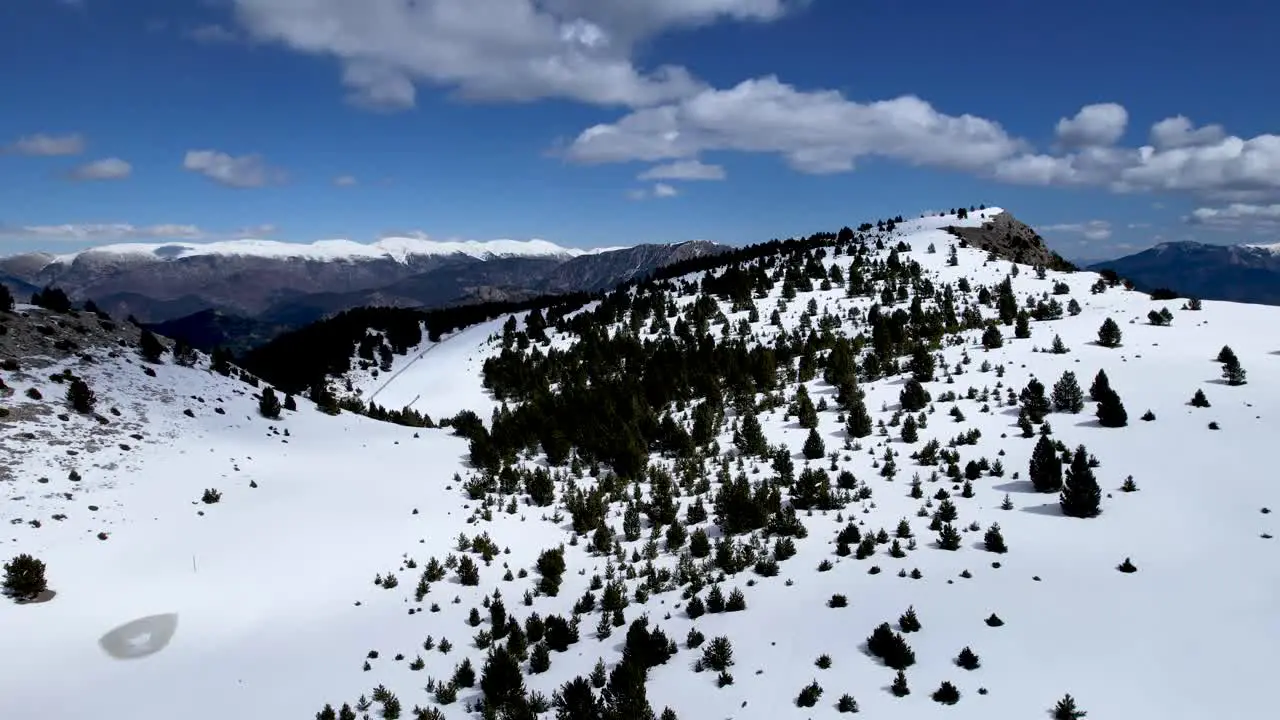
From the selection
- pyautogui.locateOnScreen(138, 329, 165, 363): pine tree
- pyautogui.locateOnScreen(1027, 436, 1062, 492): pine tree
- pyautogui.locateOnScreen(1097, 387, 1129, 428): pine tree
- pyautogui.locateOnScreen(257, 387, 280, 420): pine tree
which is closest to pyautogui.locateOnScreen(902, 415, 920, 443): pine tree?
pyautogui.locateOnScreen(1027, 436, 1062, 492): pine tree

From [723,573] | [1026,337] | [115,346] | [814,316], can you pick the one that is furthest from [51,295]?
[1026,337]

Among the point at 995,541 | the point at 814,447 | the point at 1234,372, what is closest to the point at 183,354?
the point at 814,447

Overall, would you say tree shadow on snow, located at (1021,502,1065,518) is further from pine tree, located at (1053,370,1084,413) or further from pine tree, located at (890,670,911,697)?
pine tree, located at (890,670,911,697)

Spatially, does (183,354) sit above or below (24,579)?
above

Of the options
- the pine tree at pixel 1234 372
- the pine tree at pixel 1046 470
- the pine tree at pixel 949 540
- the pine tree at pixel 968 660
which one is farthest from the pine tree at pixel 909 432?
the pine tree at pixel 968 660

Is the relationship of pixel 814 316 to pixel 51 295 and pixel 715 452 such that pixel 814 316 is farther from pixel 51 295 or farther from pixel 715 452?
pixel 51 295

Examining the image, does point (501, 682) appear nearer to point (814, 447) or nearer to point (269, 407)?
point (814, 447)

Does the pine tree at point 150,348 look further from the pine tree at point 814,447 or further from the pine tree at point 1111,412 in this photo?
the pine tree at point 1111,412
